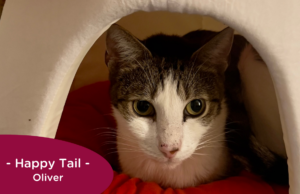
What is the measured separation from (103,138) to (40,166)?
0.65 metres

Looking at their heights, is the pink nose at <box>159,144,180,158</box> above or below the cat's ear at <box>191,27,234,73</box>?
below

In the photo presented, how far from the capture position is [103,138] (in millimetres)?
1450

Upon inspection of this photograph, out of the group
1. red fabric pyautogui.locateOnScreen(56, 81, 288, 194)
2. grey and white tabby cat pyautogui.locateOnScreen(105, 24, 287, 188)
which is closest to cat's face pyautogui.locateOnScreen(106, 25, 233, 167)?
grey and white tabby cat pyautogui.locateOnScreen(105, 24, 287, 188)

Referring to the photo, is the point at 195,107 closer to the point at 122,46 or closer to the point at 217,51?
the point at 217,51

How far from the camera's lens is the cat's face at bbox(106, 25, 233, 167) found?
87 centimetres

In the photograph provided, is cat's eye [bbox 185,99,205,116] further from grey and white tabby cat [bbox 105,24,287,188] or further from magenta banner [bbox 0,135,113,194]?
magenta banner [bbox 0,135,113,194]

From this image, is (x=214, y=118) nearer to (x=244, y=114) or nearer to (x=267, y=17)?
(x=244, y=114)

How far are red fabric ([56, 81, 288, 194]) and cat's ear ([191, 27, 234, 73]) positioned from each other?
44cm

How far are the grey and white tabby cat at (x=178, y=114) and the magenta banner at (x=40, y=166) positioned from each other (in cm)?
22

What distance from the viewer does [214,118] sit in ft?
3.40

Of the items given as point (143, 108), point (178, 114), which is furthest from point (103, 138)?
point (178, 114)

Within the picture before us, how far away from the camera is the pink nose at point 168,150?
0.83 meters

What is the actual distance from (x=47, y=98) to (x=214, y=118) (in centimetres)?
61

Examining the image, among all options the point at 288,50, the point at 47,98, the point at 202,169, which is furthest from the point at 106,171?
the point at 288,50
